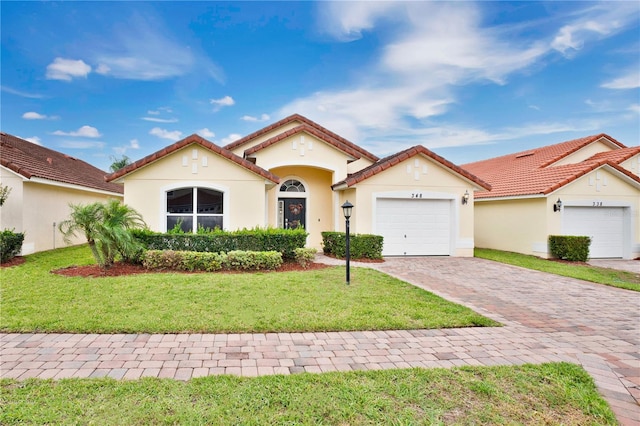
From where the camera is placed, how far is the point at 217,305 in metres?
6.29

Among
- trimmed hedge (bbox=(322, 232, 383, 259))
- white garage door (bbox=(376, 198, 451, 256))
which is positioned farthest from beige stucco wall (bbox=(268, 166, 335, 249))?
trimmed hedge (bbox=(322, 232, 383, 259))

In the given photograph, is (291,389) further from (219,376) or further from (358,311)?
(358,311)

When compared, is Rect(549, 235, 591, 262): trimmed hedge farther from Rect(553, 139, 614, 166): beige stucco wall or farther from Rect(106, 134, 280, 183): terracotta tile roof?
Rect(106, 134, 280, 183): terracotta tile roof

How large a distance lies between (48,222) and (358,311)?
577 inches

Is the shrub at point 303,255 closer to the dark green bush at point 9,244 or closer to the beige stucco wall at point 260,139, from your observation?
the beige stucco wall at point 260,139

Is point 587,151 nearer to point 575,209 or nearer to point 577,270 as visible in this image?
point 575,209

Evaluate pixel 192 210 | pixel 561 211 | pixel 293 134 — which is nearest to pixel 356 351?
pixel 192 210

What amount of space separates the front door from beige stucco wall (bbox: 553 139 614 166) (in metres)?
14.9

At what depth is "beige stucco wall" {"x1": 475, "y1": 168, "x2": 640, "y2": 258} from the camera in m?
14.8

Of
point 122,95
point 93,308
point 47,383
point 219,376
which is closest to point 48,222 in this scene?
point 122,95

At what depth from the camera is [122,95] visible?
16.6 meters

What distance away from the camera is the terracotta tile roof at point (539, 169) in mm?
14891

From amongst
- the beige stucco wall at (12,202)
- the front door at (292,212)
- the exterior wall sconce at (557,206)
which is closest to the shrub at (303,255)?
the front door at (292,212)

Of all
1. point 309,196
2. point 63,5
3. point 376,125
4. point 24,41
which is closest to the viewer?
point 63,5
